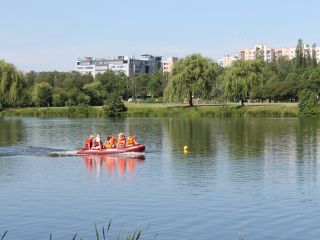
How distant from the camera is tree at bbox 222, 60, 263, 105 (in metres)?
114

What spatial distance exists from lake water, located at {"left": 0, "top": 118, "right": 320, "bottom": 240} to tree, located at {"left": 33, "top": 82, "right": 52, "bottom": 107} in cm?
8838

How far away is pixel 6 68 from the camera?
379ft

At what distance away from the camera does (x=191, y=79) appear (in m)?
115

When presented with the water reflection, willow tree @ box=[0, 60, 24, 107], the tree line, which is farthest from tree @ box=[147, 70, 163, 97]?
the water reflection

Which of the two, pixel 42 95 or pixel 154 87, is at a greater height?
pixel 154 87

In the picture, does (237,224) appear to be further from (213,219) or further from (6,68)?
(6,68)

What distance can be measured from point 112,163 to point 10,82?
76.0 meters

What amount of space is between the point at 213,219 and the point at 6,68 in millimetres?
96263

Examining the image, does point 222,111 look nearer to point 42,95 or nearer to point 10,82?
point 10,82

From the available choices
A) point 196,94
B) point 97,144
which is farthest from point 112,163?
point 196,94

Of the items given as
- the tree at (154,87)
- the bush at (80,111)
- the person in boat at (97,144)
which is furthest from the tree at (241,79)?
the tree at (154,87)

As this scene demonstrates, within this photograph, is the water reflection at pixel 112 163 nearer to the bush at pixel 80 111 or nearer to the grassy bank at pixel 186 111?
the grassy bank at pixel 186 111

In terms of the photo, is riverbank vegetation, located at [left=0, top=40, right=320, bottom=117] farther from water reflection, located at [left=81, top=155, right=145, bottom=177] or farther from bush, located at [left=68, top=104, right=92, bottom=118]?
water reflection, located at [left=81, top=155, right=145, bottom=177]

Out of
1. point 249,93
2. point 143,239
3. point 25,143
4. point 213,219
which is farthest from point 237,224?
point 249,93
